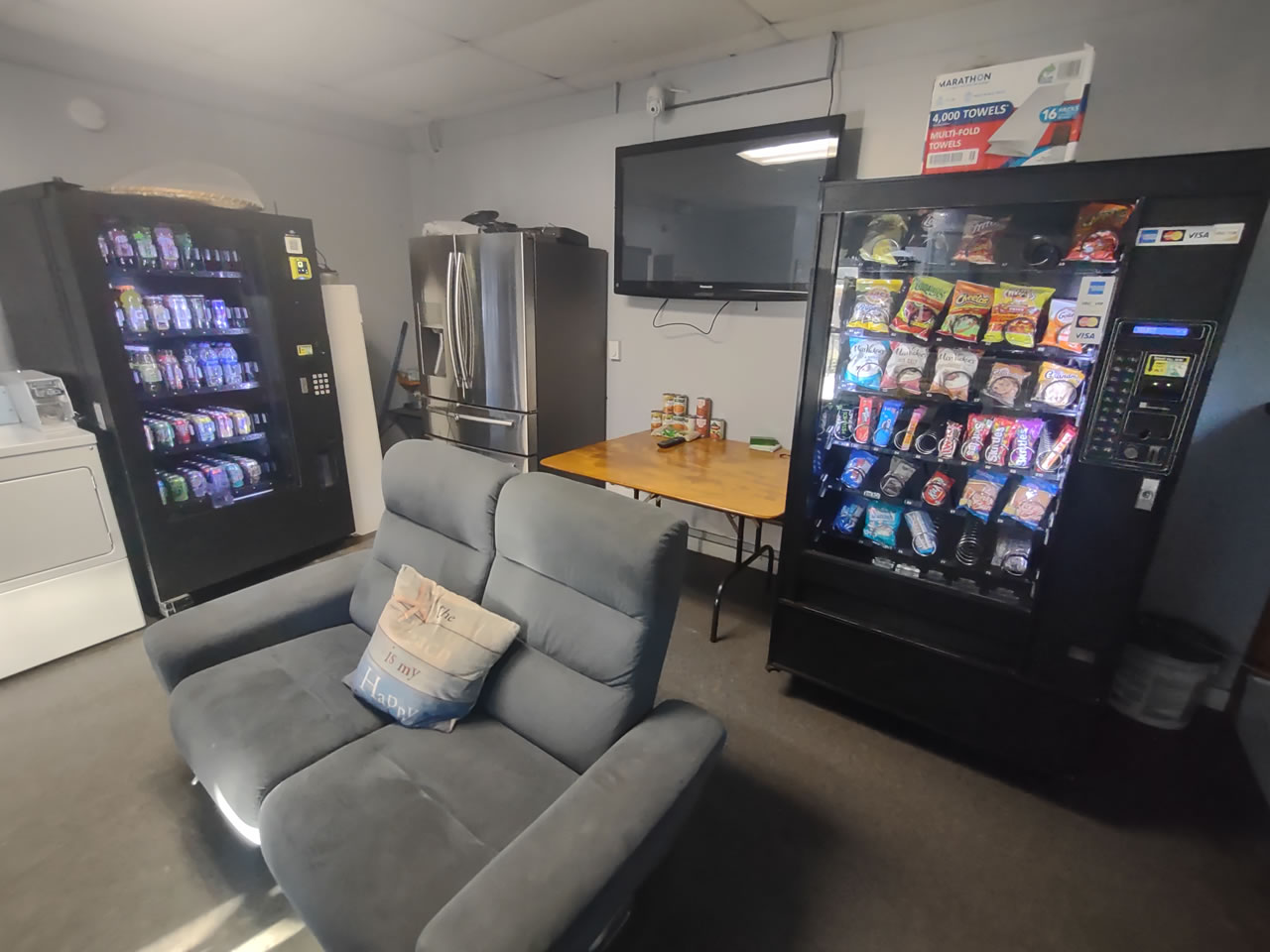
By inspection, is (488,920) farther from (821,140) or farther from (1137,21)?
(1137,21)

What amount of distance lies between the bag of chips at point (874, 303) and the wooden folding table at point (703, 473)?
2.27 feet

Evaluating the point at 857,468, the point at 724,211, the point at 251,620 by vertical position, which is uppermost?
the point at 724,211

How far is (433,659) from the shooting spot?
1472 millimetres

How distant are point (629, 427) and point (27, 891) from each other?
2.91 m

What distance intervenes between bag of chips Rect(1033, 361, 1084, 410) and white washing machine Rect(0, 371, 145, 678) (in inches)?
135

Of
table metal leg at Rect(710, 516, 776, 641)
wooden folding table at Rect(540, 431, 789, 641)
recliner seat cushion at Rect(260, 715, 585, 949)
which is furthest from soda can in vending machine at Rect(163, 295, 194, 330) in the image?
table metal leg at Rect(710, 516, 776, 641)

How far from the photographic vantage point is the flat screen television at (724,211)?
99.3 inches

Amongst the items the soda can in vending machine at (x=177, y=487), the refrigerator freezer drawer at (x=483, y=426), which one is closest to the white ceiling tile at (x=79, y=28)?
the soda can in vending machine at (x=177, y=487)

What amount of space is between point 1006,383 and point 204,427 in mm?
3352

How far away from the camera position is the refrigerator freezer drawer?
126 inches

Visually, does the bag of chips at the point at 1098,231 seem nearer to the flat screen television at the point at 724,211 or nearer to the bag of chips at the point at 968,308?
the bag of chips at the point at 968,308

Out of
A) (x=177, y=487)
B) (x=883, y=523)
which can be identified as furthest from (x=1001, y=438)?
(x=177, y=487)

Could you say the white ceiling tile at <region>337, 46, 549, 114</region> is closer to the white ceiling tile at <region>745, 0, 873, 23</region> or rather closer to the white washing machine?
the white ceiling tile at <region>745, 0, 873, 23</region>

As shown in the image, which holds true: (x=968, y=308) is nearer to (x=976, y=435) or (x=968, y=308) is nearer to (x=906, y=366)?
(x=906, y=366)
